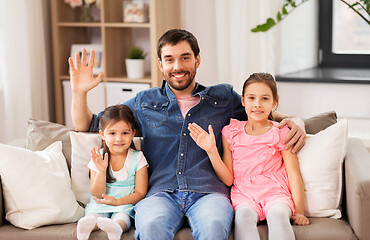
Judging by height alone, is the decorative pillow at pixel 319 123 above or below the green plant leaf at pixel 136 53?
below

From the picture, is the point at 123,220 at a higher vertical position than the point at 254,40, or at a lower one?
lower

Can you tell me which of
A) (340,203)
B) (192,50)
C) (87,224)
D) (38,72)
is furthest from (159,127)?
(38,72)

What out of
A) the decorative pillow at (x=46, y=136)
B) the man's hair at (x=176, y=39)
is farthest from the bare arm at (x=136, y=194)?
the man's hair at (x=176, y=39)

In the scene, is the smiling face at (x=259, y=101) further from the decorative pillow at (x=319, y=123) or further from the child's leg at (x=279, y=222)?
the child's leg at (x=279, y=222)

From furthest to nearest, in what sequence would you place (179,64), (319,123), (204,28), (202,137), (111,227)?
1. (204,28)
2. (319,123)
3. (179,64)
4. (202,137)
5. (111,227)

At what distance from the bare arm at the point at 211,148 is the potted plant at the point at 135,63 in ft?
5.39

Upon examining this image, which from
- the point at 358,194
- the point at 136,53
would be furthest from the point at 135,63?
the point at 358,194

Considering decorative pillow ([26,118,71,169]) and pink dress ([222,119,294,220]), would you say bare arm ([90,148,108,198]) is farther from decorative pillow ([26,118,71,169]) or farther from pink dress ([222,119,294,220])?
pink dress ([222,119,294,220])

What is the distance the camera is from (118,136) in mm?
2271

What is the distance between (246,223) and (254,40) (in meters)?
1.98

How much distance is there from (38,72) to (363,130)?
7.17 feet

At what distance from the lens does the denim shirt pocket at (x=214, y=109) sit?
2.42 meters

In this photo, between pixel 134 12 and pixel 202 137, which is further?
pixel 134 12

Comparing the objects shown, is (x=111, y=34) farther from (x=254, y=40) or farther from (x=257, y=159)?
(x=257, y=159)
